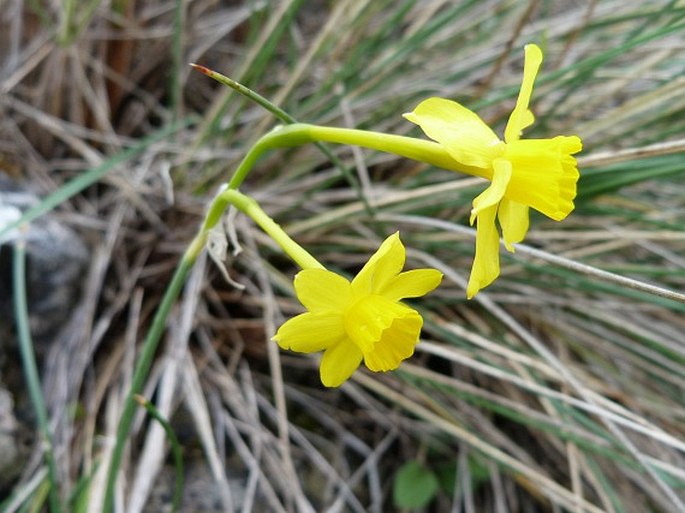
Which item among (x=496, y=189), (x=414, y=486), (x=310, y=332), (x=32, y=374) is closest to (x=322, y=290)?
(x=310, y=332)

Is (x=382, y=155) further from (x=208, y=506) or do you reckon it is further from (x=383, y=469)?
(x=208, y=506)

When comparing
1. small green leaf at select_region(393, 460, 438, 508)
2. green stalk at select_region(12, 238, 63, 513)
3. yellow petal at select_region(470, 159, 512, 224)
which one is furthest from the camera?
small green leaf at select_region(393, 460, 438, 508)

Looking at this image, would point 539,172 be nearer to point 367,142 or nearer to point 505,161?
point 505,161

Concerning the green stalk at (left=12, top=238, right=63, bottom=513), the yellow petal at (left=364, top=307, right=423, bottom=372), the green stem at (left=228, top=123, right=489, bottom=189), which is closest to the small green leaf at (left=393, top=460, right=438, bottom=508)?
the green stalk at (left=12, top=238, right=63, bottom=513)

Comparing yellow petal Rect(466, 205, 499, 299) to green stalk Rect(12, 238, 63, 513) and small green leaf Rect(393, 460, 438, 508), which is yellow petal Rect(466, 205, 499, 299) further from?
small green leaf Rect(393, 460, 438, 508)

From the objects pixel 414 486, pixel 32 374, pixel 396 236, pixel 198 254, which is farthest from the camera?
pixel 414 486

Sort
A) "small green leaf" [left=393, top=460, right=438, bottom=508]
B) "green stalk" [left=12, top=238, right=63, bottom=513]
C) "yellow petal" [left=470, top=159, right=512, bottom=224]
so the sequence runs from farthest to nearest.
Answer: "small green leaf" [left=393, top=460, right=438, bottom=508]
"green stalk" [left=12, top=238, right=63, bottom=513]
"yellow petal" [left=470, top=159, right=512, bottom=224]
